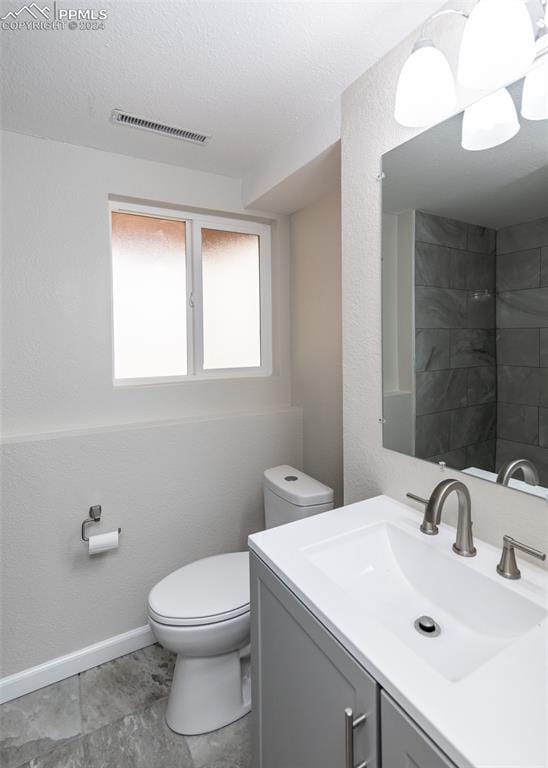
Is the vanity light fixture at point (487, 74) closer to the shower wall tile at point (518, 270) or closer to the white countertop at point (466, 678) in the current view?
the shower wall tile at point (518, 270)

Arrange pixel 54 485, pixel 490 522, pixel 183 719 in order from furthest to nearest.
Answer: pixel 54 485, pixel 183 719, pixel 490 522

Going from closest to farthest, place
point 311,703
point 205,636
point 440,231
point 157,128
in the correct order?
point 311,703 → point 440,231 → point 205,636 → point 157,128

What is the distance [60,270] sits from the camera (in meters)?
1.73

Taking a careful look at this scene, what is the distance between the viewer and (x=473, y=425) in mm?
1077

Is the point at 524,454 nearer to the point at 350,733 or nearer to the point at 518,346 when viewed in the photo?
the point at 518,346

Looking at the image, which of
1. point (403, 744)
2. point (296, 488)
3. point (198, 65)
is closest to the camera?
point (403, 744)

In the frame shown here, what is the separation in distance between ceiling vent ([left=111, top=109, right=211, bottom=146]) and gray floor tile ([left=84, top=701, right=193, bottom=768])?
7.61ft

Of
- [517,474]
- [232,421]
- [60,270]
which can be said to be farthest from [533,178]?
[60,270]

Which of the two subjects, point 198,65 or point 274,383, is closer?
point 198,65

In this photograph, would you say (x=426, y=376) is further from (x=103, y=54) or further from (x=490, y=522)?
(x=103, y=54)

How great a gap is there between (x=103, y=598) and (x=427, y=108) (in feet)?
7.22

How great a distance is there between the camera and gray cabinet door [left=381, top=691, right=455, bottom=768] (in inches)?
21.7

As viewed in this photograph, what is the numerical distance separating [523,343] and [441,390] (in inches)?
10.5

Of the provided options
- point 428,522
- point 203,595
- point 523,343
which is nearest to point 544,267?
point 523,343
